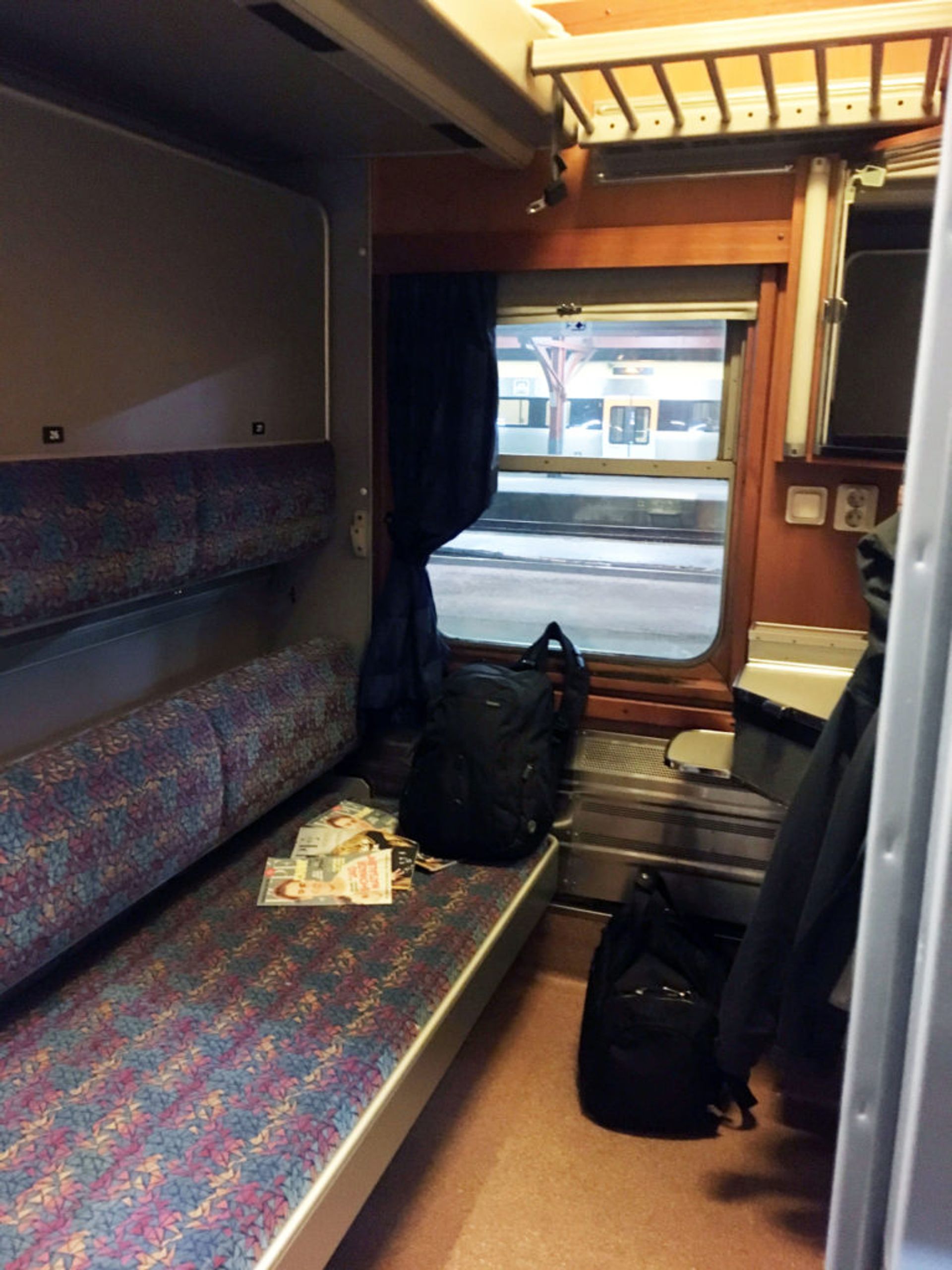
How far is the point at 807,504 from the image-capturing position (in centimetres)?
296

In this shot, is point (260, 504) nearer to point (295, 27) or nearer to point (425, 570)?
point (425, 570)

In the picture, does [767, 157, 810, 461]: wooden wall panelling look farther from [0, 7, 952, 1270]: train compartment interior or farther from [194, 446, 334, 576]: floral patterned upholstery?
[194, 446, 334, 576]: floral patterned upholstery

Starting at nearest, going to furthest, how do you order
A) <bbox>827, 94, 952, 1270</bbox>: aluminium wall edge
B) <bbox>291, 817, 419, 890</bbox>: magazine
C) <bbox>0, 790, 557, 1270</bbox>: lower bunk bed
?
<bbox>827, 94, 952, 1270</bbox>: aluminium wall edge < <bbox>0, 790, 557, 1270</bbox>: lower bunk bed < <bbox>291, 817, 419, 890</bbox>: magazine

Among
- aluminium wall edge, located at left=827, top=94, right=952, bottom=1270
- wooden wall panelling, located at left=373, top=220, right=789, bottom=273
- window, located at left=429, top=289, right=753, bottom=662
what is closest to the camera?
aluminium wall edge, located at left=827, top=94, right=952, bottom=1270

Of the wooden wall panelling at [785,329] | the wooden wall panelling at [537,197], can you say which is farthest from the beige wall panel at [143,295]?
A: the wooden wall panelling at [785,329]

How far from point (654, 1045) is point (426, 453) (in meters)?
1.92

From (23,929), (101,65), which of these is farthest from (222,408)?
(23,929)

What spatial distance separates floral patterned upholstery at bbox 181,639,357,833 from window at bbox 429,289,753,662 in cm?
62

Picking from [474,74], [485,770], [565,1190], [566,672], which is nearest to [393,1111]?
[565,1190]

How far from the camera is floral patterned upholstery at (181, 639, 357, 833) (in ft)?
9.22

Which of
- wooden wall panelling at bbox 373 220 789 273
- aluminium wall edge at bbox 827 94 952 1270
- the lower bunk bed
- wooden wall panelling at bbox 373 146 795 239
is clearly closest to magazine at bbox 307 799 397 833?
the lower bunk bed

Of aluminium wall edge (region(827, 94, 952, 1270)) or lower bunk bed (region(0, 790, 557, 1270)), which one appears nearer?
aluminium wall edge (region(827, 94, 952, 1270))

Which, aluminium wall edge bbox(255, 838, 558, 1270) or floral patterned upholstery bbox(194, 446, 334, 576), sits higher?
floral patterned upholstery bbox(194, 446, 334, 576)

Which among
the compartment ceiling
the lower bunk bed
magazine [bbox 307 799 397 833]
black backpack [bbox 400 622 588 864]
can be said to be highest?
the compartment ceiling
